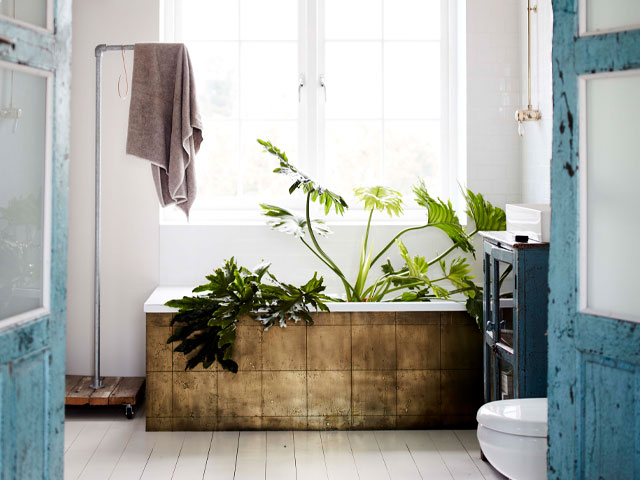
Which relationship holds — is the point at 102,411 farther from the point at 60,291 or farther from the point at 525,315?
the point at 525,315

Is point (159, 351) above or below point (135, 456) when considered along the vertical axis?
above

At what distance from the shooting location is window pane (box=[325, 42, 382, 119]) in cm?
457

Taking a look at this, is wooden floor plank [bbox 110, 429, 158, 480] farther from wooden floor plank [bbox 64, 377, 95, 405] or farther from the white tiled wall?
the white tiled wall

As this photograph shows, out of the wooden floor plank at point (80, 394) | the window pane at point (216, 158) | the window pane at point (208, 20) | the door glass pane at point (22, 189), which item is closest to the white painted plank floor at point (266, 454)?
the wooden floor plank at point (80, 394)

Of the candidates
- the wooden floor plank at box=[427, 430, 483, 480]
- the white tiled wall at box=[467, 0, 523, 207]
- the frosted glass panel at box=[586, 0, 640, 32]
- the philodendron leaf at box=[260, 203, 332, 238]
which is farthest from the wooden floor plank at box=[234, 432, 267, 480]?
the frosted glass panel at box=[586, 0, 640, 32]

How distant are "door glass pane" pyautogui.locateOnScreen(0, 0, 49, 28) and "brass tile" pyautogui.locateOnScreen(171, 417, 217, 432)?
2.21 meters

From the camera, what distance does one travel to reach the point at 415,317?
3.78m

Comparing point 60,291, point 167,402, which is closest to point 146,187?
point 167,402

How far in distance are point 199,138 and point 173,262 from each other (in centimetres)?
83

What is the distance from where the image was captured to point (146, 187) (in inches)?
171

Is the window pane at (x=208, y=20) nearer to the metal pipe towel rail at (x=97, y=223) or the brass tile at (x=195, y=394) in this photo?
the metal pipe towel rail at (x=97, y=223)

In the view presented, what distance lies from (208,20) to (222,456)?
101 inches

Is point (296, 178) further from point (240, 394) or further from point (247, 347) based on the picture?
point (240, 394)

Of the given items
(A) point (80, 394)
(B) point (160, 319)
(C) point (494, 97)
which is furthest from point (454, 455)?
(C) point (494, 97)
